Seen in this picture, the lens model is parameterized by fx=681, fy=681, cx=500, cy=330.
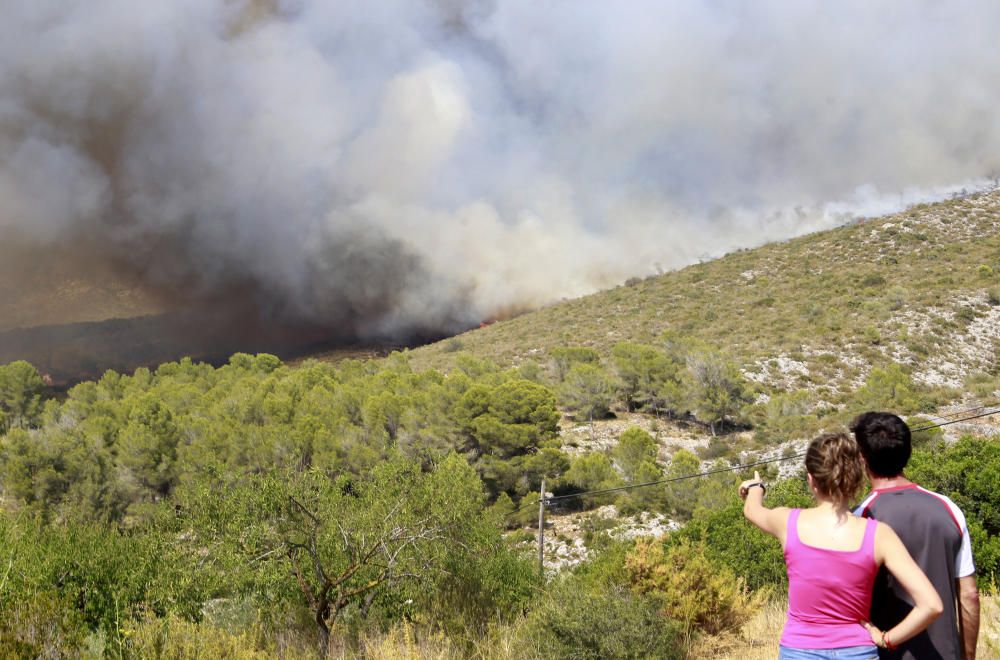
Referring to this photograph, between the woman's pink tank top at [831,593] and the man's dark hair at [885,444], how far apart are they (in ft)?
1.17

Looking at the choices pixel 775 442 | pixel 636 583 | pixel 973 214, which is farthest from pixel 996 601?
pixel 973 214

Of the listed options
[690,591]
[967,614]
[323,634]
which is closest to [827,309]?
[690,591]

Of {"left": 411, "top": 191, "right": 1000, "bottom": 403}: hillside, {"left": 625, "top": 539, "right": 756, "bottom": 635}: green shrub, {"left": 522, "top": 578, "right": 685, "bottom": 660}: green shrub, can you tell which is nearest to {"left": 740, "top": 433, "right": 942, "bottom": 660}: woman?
{"left": 522, "top": 578, "right": 685, "bottom": 660}: green shrub

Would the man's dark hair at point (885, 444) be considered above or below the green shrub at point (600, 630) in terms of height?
above

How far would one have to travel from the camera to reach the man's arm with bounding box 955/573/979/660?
119 inches

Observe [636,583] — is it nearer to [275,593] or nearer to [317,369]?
[275,593]

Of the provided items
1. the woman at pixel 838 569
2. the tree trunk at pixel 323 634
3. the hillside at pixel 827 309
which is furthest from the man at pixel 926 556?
the hillside at pixel 827 309

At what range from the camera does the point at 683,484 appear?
23812 millimetres

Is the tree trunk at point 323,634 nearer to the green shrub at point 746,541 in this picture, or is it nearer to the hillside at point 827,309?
the green shrub at point 746,541

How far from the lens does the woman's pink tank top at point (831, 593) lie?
115 inches

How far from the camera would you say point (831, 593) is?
2.97m

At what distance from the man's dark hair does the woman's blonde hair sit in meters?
0.11

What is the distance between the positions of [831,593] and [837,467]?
543 mm

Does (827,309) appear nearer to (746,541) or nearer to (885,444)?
(746,541)
